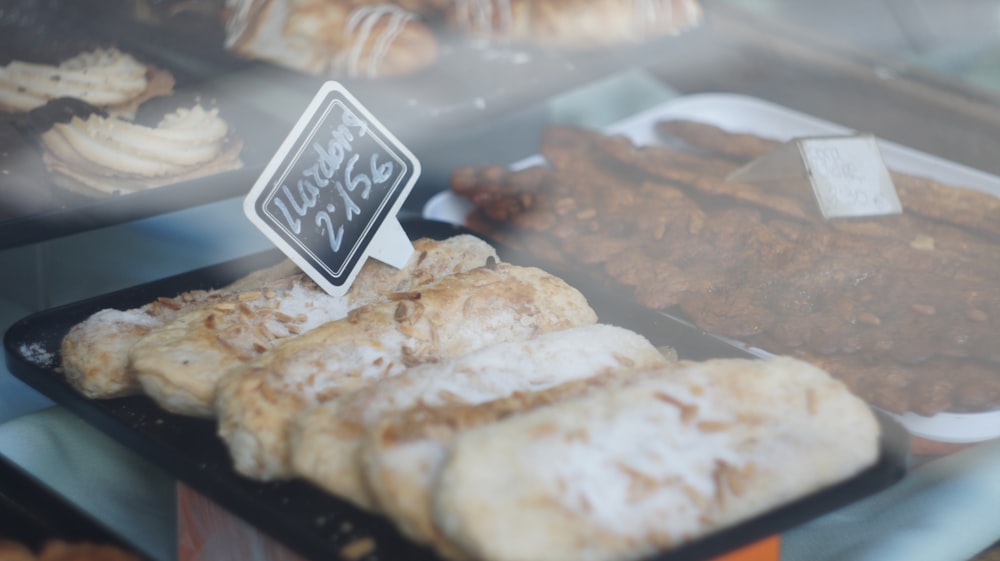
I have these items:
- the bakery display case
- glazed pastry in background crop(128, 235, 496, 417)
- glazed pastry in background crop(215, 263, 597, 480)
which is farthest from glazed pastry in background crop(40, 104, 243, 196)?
glazed pastry in background crop(215, 263, 597, 480)

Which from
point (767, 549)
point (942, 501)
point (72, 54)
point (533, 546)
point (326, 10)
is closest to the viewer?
point (533, 546)

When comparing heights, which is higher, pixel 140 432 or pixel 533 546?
pixel 533 546

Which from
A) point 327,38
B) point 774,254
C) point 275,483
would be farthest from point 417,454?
point 327,38

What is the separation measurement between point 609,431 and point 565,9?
2646mm

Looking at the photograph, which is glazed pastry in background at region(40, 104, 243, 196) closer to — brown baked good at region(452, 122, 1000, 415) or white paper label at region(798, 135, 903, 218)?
brown baked good at region(452, 122, 1000, 415)

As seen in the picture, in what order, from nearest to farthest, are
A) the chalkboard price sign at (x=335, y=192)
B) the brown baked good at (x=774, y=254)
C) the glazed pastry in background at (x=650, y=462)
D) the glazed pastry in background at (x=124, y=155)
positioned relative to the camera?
1. the glazed pastry in background at (x=650, y=462)
2. the chalkboard price sign at (x=335, y=192)
3. the brown baked good at (x=774, y=254)
4. the glazed pastry in background at (x=124, y=155)

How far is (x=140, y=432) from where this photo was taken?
168cm

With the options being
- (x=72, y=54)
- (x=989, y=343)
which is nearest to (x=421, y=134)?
(x=72, y=54)

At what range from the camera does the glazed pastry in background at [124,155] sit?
2496mm

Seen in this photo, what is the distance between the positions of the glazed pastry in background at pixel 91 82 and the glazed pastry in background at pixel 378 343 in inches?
52.4

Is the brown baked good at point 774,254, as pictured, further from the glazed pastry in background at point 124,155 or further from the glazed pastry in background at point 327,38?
the glazed pastry in background at point 124,155

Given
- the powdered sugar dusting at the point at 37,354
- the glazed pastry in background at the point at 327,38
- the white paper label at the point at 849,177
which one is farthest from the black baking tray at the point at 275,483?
the glazed pastry in background at the point at 327,38

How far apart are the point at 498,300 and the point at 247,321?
0.50 m

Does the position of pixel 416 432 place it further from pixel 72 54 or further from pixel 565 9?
pixel 565 9
